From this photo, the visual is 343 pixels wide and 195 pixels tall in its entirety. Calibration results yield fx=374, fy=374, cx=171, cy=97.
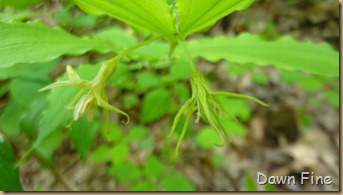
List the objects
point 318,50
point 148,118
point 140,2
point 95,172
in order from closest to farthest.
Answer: point 140,2 → point 318,50 → point 148,118 → point 95,172

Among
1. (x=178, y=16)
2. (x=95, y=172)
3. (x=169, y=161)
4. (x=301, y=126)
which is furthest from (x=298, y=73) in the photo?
(x=178, y=16)

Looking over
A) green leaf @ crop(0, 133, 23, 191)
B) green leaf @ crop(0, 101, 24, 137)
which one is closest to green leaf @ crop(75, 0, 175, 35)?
green leaf @ crop(0, 133, 23, 191)

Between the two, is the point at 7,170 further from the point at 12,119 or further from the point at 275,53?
the point at 275,53

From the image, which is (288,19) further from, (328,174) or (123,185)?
(123,185)

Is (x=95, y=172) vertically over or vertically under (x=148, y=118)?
under

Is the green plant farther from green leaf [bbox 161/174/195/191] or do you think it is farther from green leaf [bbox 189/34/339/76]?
green leaf [bbox 161/174/195/191]

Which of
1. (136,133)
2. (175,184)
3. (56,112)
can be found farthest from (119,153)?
(56,112)
